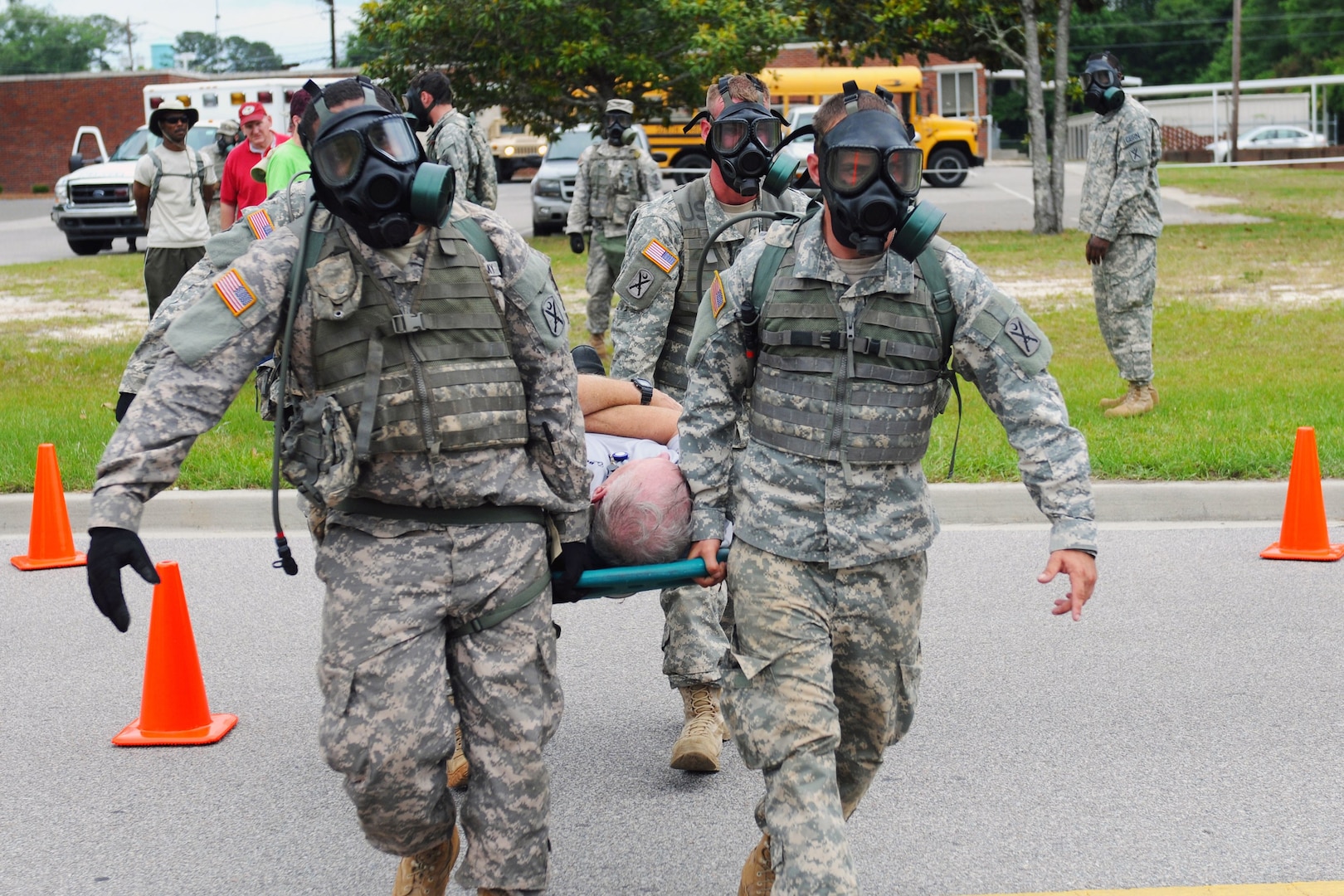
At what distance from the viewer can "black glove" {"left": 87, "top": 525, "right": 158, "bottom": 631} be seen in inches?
111

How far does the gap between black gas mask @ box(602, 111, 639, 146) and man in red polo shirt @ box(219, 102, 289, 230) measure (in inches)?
118

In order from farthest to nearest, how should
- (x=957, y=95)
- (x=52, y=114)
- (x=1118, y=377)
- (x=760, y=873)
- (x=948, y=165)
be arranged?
(x=52, y=114) < (x=957, y=95) < (x=948, y=165) < (x=1118, y=377) < (x=760, y=873)

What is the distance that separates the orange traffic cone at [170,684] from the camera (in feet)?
15.7

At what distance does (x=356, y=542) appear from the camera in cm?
322

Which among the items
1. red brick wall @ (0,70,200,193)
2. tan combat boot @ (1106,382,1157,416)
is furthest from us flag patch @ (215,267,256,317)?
red brick wall @ (0,70,200,193)

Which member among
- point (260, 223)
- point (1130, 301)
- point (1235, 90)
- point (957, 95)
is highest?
point (1235, 90)

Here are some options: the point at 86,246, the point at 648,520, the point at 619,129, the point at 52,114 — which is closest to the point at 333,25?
the point at 52,114

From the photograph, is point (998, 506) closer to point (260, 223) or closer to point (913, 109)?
point (260, 223)

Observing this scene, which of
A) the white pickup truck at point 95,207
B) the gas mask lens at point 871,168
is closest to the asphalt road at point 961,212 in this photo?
the white pickup truck at point 95,207

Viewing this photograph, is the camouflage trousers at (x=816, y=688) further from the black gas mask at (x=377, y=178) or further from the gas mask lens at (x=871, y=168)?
the black gas mask at (x=377, y=178)

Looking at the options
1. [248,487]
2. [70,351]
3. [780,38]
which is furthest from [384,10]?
[248,487]

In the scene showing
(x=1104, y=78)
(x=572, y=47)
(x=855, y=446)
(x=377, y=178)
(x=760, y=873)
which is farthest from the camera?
(x=572, y=47)

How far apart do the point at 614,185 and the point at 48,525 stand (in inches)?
252

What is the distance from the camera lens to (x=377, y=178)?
2982 millimetres
